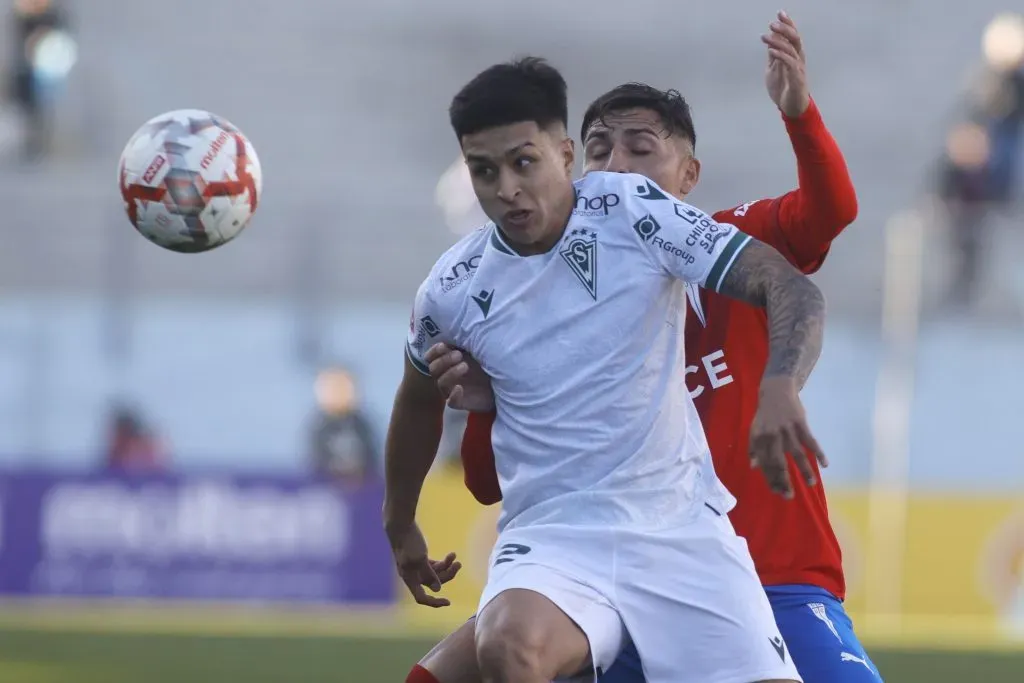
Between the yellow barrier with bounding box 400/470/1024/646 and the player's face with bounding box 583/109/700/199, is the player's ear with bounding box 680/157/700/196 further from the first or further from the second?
the yellow barrier with bounding box 400/470/1024/646

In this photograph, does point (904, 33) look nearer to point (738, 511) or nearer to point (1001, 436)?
point (1001, 436)

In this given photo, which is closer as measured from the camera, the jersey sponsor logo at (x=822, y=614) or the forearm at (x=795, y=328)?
the forearm at (x=795, y=328)

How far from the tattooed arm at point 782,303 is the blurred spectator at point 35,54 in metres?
17.0

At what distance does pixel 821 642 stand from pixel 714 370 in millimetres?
821

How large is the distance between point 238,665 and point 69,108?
12.1m

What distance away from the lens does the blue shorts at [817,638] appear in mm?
4777

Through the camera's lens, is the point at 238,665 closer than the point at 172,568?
Yes

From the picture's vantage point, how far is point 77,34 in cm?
2322

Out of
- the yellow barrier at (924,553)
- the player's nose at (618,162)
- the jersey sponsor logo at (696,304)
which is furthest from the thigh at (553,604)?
the yellow barrier at (924,553)

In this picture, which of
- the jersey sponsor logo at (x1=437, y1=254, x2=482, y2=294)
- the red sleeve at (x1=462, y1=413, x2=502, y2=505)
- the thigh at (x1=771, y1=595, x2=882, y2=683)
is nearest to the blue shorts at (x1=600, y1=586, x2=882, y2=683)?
the thigh at (x1=771, y1=595, x2=882, y2=683)

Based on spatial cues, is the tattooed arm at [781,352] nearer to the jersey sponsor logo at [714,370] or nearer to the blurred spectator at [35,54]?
the jersey sponsor logo at [714,370]

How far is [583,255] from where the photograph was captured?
179 inches

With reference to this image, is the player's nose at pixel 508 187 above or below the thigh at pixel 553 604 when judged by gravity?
above

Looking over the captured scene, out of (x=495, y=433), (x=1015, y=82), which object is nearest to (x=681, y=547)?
(x=495, y=433)
